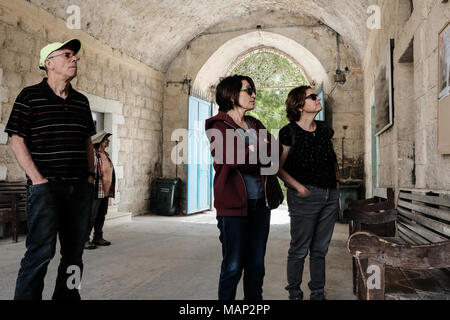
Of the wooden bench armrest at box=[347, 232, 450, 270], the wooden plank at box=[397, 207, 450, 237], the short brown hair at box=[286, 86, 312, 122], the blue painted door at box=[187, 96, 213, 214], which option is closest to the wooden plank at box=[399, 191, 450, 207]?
the wooden plank at box=[397, 207, 450, 237]

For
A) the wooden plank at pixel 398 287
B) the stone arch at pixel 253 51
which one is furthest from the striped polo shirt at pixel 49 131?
the stone arch at pixel 253 51

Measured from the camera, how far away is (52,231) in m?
2.11

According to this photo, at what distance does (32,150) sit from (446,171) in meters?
2.64

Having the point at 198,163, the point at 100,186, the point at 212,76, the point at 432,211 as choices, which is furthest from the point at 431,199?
the point at 212,76

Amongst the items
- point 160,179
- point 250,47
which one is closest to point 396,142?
point 160,179

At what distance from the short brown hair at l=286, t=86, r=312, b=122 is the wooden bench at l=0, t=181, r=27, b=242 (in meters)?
4.07

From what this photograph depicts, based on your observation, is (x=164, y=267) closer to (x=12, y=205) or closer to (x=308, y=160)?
(x=308, y=160)

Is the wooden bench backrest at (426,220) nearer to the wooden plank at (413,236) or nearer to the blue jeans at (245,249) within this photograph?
the wooden plank at (413,236)

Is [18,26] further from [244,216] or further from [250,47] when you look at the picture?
[250,47]

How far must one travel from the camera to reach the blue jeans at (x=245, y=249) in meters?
2.02

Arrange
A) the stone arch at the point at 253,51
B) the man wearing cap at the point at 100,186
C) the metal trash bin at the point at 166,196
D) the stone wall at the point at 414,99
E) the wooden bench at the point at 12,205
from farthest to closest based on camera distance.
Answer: the stone arch at the point at 253,51 → the metal trash bin at the point at 166,196 → the wooden bench at the point at 12,205 → the man wearing cap at the point at 100,186 → the stone wall at the point at 414,99

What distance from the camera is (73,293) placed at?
Answer: 2264 mm

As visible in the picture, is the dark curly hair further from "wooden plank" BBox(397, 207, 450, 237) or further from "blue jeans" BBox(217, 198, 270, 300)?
"wooden plank" BBox(397, 207, 450, 237)

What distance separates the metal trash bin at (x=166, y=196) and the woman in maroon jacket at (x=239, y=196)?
22.4ft
